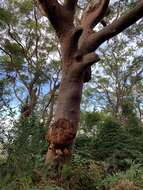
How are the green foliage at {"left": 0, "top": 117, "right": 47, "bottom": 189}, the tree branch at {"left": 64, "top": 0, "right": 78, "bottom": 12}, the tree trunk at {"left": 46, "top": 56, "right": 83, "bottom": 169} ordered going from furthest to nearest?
the tree branch at {"left": 64, "top": 0, "right": 78, "bottom": 12}, the tree trunk at {"left": 46, "top": 56, "right": 83, "bottom": 169}, the green foliage at {"left": 0, "top": 117, "right": 47, "bottom": 189}

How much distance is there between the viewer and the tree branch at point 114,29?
27.7 feet

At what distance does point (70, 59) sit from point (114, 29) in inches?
44.3

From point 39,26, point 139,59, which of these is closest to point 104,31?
point 39,26

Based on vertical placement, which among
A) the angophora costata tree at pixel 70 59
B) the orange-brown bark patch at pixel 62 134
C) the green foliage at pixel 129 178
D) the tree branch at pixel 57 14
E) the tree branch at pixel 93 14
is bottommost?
the green foliage at pixel 129 178

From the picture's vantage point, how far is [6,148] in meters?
7.08

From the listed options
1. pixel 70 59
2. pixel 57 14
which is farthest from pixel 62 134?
pixel 57 14

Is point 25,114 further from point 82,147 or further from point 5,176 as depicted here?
point 82,147

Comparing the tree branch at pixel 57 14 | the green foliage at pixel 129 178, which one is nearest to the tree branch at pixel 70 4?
the tree branch at pixel 57 14

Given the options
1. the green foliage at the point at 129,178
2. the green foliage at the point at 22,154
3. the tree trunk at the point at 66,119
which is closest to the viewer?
the green foliage at the point at 22,154

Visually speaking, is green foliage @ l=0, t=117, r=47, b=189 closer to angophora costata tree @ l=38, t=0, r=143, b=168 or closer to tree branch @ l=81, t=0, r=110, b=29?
angophora costata tree @ l=38, t=0, r=143, b=168

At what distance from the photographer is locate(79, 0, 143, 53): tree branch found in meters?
8.45

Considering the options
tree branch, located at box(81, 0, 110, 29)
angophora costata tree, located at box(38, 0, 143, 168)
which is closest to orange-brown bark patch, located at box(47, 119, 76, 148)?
angophora costata tree, located at box(38, 0, 143, 168)

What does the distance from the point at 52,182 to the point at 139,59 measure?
24.1 metres

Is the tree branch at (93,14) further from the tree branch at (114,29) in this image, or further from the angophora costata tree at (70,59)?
the tree branch at (114,29)
